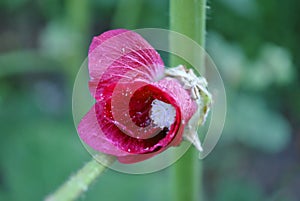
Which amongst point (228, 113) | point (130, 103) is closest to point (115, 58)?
point (130, 103)

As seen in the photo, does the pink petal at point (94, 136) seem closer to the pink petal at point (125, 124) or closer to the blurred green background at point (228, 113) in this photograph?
the pink petal at point (125, 124)

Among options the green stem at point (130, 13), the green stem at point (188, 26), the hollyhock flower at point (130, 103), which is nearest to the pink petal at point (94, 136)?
the hollyhock flower at point (130, 103)

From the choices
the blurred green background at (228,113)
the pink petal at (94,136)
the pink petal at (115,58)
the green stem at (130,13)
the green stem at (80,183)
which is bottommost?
the blurred green background at (228,113)

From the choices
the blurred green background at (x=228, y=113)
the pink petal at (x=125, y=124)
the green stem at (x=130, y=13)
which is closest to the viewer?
the pink petal at (x=125, y=124)

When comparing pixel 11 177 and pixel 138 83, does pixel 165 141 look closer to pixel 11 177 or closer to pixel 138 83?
pixel 138 83

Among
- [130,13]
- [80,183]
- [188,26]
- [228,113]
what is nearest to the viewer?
[80,183]

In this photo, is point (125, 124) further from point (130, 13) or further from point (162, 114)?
point (130, 13)

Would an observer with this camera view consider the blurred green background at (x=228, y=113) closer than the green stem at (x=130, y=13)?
Yes
